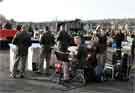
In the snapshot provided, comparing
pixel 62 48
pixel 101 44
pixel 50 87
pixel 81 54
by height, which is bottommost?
pixel 50 87

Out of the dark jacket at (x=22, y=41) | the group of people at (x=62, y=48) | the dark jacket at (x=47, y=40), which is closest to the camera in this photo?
the group of people at (x=62, y=48)

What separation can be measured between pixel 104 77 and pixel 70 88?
234 centimetres

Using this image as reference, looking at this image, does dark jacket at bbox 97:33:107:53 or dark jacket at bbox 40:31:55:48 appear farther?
dark jacket at bbox 40:31:55:48

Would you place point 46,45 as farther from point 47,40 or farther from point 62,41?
point 62,41

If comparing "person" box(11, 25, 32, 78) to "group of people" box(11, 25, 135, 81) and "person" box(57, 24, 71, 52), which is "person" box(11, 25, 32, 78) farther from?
"person" box(57, 24, 71, 52)

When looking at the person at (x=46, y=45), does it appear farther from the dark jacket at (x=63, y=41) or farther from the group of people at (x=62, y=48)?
the dark jacket at (x=63, y=41)

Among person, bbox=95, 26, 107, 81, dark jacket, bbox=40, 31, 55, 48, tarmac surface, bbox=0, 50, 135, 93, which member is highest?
dark jacket, bbox=40, 31, 55, 48

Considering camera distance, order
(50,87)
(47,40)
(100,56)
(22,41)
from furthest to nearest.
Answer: (47,40) → (100,56) → (22,41) → (50,87)

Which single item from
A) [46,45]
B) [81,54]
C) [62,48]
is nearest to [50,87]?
[81,54]

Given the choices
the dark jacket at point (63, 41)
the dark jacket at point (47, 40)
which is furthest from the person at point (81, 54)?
the dark jacket at point (47, 40)

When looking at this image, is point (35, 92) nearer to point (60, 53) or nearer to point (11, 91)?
point (11, 91)

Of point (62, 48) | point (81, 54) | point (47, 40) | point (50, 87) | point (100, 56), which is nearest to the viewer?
point (50, 87)

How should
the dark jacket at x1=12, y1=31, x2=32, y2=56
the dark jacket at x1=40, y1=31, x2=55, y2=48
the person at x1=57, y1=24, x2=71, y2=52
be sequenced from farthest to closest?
the dark jacket at x1=40, y1=31, x2=55, y2=48 → the person at x1=57, y1=24, x2=71, y2=52 → the dark jacket at x1=12, y1=31, x2=32, y2=56

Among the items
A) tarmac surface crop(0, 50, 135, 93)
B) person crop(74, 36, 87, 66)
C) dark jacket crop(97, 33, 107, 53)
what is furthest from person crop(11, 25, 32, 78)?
dark jacket crop(97, 33, 107, 53)
